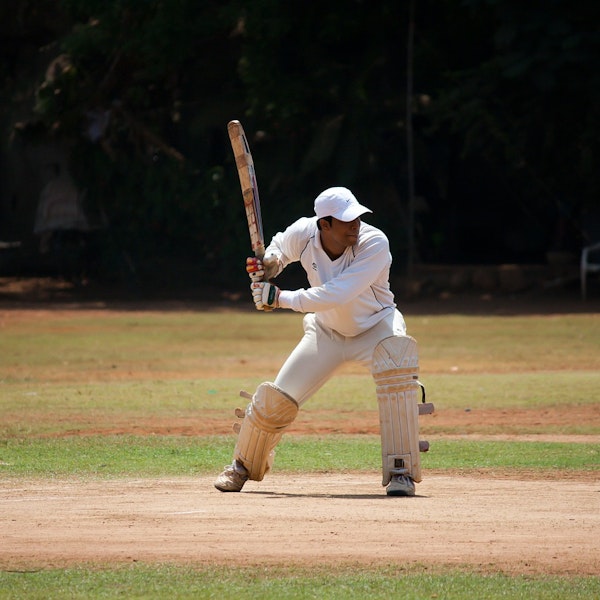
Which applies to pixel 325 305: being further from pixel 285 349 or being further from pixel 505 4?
pixel 505 4

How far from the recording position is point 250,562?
5.77m

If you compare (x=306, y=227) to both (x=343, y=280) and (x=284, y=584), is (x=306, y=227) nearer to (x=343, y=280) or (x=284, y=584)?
(x=343, y=280)

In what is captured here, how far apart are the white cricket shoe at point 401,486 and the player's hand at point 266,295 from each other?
126 cm

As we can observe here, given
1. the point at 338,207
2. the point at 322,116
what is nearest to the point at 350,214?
the point at 338,207

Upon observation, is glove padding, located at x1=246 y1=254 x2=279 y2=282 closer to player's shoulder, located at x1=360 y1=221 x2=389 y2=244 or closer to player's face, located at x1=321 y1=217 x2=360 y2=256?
player's face, located at x1=321 y1=217 x2=360 y2=256

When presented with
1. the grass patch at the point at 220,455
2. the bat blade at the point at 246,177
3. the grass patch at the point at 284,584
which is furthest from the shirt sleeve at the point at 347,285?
the grass patch at the point at 284,584

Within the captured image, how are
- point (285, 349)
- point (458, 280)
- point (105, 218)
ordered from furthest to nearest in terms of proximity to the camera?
point (105, 218) → point (458, 280) → point (285, 349)

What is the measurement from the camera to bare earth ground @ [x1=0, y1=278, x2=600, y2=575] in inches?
231

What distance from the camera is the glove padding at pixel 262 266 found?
779 centimetres

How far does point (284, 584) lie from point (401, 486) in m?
2.15

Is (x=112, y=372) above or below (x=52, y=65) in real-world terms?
below

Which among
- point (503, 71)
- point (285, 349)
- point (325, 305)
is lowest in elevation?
point (285, 349)

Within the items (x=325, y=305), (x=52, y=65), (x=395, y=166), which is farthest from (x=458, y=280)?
(x=325, y=305)

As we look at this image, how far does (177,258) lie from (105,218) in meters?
1.88
